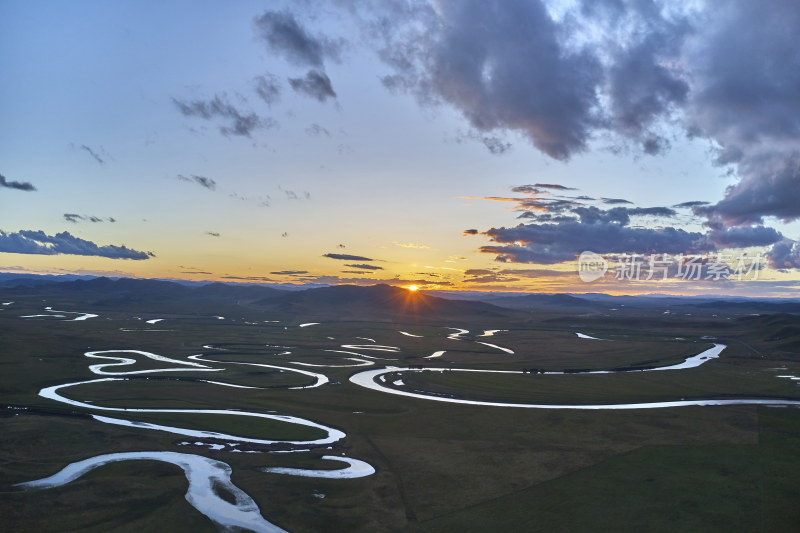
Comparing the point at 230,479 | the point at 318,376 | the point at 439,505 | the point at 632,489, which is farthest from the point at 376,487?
the point at 318,376

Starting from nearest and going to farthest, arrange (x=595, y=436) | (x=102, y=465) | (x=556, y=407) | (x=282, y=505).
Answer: (x=282, y=505) → (x=102, y=465) → (x=595, y=436) → (x=556, y=407)

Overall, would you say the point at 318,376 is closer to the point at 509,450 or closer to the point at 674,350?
the point at 509,450

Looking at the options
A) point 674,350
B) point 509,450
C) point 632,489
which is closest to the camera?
point 632,489

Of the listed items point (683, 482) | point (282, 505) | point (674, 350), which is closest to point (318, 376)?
point (282, 505)

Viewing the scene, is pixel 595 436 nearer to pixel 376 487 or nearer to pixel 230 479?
pixel 376 487

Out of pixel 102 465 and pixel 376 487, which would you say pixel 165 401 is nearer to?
pixel 102 465

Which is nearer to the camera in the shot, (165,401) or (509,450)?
(509,450)

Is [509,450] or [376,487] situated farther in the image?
[509,450]

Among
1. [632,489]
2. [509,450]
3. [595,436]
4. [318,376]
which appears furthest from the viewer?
[318,376]

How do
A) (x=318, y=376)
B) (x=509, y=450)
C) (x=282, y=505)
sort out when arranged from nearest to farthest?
(x=282, y=505) → (x=509, y=450) → (x=318, y=376)
